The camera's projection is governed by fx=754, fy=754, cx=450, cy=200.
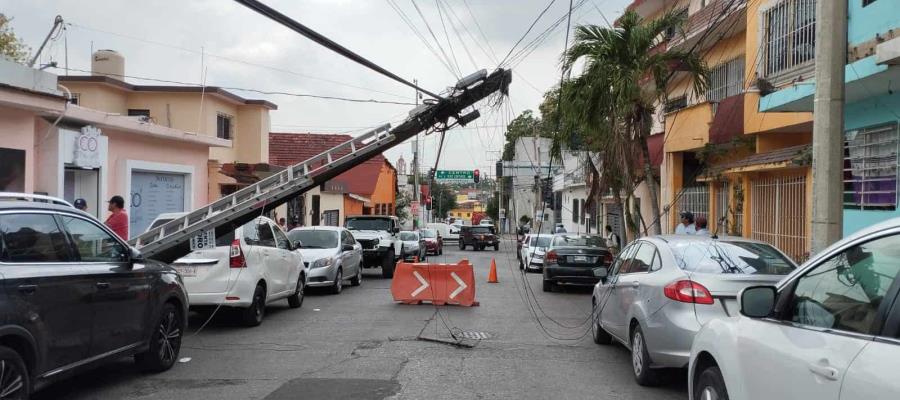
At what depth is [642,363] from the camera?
7.39m

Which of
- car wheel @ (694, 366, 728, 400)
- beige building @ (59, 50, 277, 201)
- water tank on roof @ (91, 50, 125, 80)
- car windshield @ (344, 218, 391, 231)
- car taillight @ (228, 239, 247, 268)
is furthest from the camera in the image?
water tank on roof @ (91, 50, 125, 80)

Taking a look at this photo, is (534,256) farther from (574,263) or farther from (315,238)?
(315,238)

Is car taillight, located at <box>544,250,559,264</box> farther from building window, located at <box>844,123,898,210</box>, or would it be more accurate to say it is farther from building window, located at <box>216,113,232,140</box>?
building window, located at <box>216,113,232,140</box>

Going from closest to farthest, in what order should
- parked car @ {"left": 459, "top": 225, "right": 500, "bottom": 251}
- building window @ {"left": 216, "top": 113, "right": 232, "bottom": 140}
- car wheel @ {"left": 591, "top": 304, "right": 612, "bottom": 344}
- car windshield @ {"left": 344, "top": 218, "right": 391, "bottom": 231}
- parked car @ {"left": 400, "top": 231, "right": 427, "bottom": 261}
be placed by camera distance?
car wheel @ {"left": 591, "top": 304, "right": 612, "bottom": 344} → car windshield @ {"left": 344, "top": 218, "right": 391, "bottom": 231} → building window @ {"left": 216, "top": 113, "right": 232, "bottom": 140} → parked car @ {"left": 400, "top": 231, "right": 427, "bottom": 261} → parked car @ {"left": 459, "top": 225, "right": 500, "bottom": 251}

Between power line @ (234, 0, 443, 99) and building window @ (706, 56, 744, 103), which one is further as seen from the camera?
building window @ (706, 56, 744, 103)

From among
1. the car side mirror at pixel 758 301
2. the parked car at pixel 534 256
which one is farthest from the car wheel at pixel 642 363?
the parked car at pixel 534 256

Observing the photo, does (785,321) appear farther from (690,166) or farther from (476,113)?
(690,166)

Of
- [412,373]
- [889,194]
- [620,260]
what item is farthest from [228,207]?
[889,194]

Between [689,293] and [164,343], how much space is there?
532 centimetres

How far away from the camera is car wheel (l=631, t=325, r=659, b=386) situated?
730 centimetres

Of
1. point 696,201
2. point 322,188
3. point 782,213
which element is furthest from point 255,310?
point 322,188

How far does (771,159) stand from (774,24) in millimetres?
2636

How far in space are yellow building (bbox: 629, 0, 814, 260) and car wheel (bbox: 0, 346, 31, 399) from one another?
972 centimetres

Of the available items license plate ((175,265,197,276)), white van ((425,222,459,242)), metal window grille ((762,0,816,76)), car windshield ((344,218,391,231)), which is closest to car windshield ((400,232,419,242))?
car windshield ((344,218,391,231))
